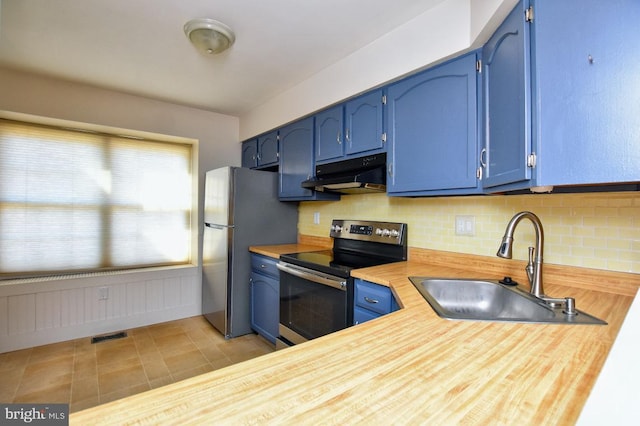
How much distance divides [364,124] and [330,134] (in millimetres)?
366

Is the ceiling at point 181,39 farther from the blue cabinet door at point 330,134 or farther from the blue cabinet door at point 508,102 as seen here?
the blue cabinet door at point 508,102

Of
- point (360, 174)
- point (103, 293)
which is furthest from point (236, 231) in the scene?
point (103, 293)

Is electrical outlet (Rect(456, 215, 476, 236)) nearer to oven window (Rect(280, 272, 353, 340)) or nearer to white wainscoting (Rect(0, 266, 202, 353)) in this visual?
oven window (Rect(280, 272, 353, 340))

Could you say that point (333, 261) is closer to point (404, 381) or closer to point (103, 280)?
point (404, 381)

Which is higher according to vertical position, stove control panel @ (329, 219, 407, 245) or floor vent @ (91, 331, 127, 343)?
stove control panel @ (329, 219, 407, 245)

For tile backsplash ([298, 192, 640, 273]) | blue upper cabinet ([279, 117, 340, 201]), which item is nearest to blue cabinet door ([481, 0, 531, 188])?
tile backsplash ([298, 192, 640, 273])

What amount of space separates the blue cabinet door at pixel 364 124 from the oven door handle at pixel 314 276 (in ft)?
2.92

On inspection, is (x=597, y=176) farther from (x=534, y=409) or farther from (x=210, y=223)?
(x=210, y=223)

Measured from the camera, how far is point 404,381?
621mm

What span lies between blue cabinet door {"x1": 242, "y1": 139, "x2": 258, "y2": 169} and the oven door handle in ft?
4.86

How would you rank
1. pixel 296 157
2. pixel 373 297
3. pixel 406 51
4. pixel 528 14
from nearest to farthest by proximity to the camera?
pixel 528 14, pixel 373 297, pixel 406 51, pixel 296 157

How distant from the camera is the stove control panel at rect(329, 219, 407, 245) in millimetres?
2074

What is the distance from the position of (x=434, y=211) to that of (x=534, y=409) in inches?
59.3

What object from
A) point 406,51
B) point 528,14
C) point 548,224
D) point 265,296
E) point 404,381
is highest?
point 406,51
